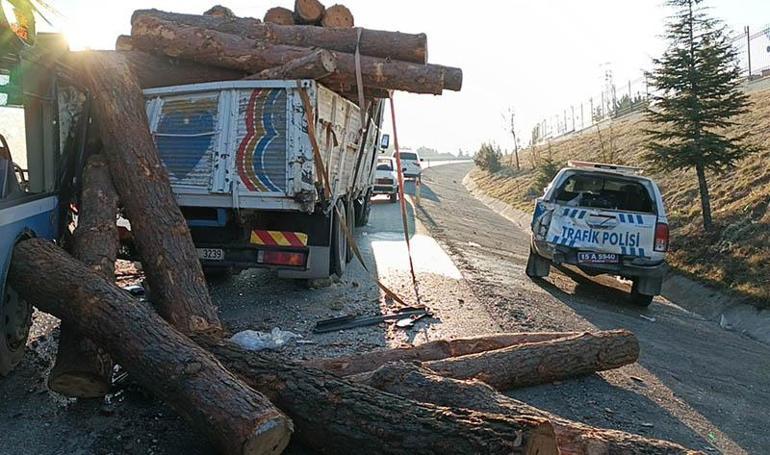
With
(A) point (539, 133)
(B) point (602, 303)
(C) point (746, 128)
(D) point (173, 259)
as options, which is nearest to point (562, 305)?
(B) point (602, 303)

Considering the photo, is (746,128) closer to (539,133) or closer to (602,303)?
(602,303)

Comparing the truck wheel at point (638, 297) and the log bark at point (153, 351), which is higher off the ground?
the log bark at point (153, 351)

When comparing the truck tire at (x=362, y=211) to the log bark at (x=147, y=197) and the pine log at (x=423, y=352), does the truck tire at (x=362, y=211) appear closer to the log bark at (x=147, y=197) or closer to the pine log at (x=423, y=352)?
the log bark at (x=147, y=197)

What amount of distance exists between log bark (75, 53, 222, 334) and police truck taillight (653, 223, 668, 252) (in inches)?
246

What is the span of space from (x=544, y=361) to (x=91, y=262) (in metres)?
3.74

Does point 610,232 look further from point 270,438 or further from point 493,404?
point 270,438

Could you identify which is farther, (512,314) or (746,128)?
(746,128)

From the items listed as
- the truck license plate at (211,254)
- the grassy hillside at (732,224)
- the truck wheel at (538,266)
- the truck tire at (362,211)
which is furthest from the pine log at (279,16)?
the grassy hillside at (732,224)

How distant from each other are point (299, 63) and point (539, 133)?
4928 centimetres

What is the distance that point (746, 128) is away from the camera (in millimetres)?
19531

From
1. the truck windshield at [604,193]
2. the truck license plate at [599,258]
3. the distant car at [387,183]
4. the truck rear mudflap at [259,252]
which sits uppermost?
the distant car at [387,183]

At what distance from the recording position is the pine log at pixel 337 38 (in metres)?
8.34

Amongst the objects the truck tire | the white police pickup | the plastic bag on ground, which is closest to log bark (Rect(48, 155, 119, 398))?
the plastic bag on ground

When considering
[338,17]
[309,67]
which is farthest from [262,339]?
[338,17]
